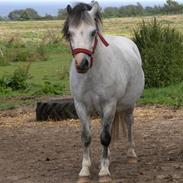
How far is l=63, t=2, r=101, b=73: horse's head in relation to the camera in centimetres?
577

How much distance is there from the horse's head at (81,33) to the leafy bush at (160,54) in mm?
8422

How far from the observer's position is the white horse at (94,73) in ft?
19.3

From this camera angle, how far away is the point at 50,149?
27.5 ft

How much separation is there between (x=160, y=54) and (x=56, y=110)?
15.1ft

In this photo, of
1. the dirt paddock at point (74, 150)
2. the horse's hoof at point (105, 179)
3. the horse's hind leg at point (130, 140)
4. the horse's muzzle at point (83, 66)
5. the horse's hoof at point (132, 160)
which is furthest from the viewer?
the horse's hind leg at point (130, 140)

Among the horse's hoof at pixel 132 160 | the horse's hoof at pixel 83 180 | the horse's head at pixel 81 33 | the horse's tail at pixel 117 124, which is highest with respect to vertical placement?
the horse's head at pixel 81 33

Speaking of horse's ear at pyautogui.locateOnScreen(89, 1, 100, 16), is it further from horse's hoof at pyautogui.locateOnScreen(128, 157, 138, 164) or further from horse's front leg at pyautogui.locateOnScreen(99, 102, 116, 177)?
horse's hoof at pyautogui.locateOnScreen(128, 157, 138, 164)

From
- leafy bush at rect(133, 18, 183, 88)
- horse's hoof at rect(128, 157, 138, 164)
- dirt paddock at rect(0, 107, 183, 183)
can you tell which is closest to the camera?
dirt paddock at rect(0, 107, 183, 183)

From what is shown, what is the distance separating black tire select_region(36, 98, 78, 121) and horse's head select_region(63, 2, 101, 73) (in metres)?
4.66

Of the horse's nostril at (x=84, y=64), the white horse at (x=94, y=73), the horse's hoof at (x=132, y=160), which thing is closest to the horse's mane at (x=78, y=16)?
the white horse at (x=94, y=73)

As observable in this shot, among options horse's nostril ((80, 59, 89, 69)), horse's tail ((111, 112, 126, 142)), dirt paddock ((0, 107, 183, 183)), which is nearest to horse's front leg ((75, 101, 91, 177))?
dirt paddock ((0, 107, 183, 183))

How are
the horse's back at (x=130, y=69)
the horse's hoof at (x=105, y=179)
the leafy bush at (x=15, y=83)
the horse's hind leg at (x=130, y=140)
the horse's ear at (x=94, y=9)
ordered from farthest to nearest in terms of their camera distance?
the leafy bush at (x=15, y=83)
the horse's hind leg at (x=130, y=140)
the horse's back at (x=130, y=69)
the horse's hoof at (x=105, y=179)
the horse's ear at (x=94, y=9)

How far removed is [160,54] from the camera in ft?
47.2

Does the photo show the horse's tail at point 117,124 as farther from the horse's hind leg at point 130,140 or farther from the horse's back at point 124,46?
the horse's back at point 124,46
